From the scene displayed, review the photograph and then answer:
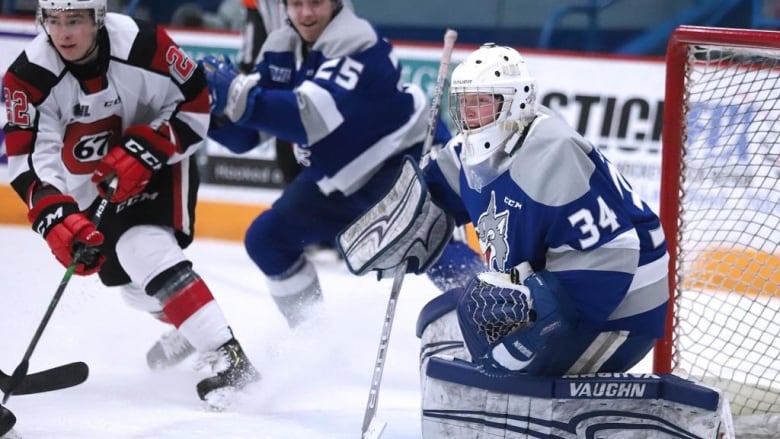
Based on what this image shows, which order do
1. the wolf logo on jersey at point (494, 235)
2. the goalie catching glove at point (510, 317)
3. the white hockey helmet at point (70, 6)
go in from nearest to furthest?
1. the goalie catching glove at point (510, 317)
2. the wolf logo on jersey at point (494, 235)
3. the white hockey helmet at point (70, 6)

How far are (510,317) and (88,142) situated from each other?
4.43ft

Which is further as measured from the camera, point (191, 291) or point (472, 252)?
point (472, 252)

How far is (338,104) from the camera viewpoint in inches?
134

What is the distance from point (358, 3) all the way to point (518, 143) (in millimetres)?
3586

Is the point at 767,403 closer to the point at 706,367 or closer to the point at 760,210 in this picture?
the point at 706,367

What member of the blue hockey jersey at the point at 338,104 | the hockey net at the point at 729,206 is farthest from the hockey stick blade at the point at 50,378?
the hockey net at the point at 729,206

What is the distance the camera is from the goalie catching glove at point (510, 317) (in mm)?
2373

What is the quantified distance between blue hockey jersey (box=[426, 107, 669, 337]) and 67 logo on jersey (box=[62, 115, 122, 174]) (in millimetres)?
1111

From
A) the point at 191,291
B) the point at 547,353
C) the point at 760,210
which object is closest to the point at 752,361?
the point at 760,210

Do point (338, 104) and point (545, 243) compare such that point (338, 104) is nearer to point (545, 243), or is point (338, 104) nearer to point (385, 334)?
point (385, 334)

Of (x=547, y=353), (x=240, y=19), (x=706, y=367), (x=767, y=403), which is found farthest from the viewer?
(x=240, y=19)

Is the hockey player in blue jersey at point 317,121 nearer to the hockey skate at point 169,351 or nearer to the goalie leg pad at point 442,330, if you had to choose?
the hockey skate at point 169,351

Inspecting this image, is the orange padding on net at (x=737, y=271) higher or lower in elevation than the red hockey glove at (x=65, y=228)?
lower

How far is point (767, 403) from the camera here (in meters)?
2.96
